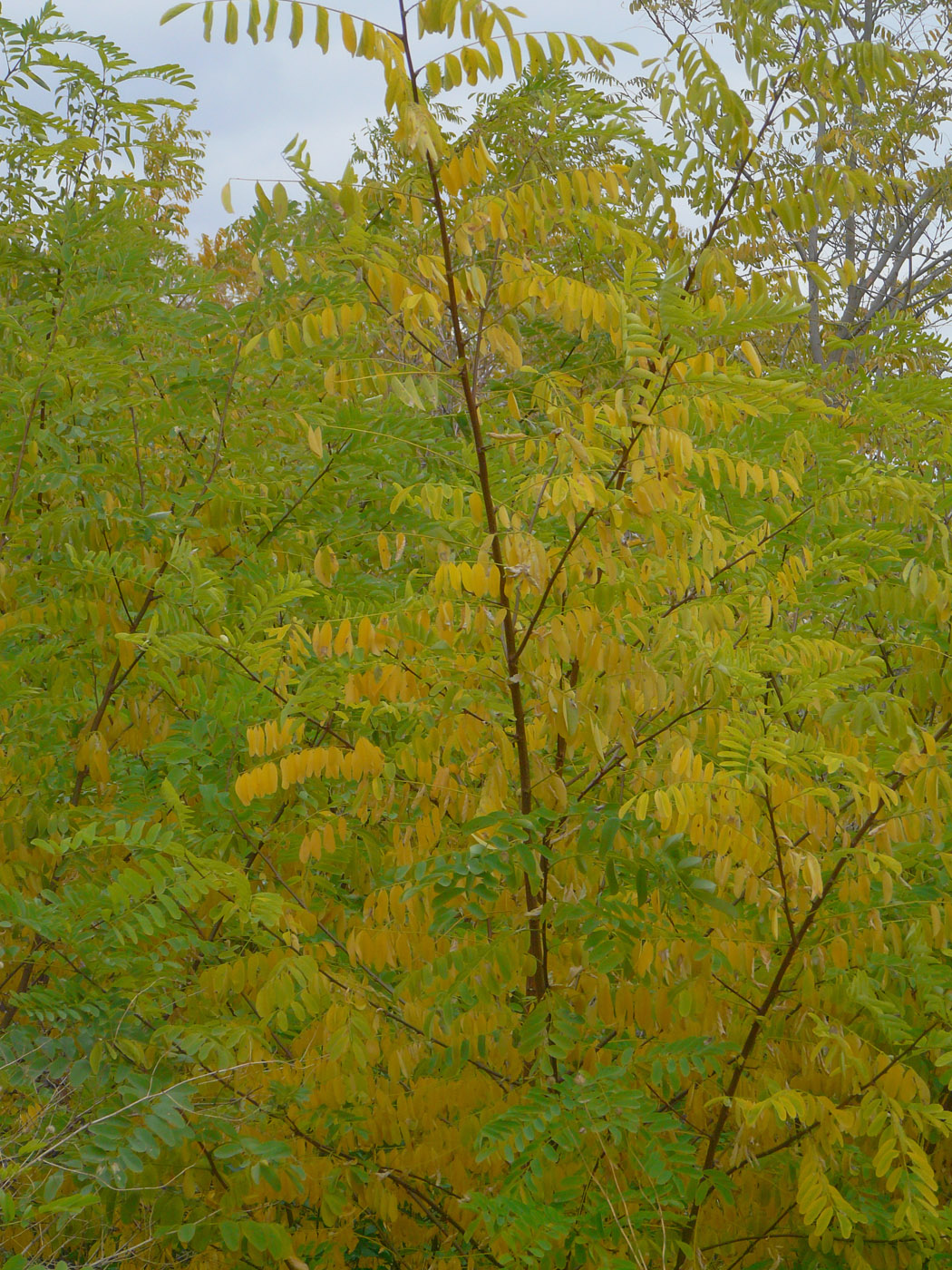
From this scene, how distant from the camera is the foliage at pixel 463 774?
218 cm

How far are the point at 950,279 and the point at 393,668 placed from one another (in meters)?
12.1

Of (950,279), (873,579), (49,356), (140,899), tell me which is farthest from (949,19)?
(140,899)

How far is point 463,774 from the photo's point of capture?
2.50m

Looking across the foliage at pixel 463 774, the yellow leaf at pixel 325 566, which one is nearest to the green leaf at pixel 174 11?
the foliage at pixel 463 774

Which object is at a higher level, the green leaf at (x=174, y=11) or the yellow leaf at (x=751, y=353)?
the green leaf at (x=174, y=11)

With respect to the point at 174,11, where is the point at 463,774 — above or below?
below

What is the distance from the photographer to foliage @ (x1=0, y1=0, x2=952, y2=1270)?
7.16ft

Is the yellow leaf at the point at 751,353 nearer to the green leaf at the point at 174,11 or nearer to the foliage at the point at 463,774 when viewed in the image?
the foliage at the point at 463,774

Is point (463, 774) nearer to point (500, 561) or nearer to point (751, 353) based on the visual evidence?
point (500, 561)

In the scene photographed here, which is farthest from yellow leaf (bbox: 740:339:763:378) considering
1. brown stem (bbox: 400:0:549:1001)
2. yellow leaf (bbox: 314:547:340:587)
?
yellow leaf (bbox: 314:547:340:587)

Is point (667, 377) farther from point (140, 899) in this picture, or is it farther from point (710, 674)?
point (140, 899)

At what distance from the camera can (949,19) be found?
38.7 feet

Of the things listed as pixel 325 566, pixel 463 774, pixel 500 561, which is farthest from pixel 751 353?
pixel 463 774

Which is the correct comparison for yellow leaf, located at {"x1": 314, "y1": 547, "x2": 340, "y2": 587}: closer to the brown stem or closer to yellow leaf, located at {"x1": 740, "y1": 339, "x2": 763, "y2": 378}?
the brown stem
